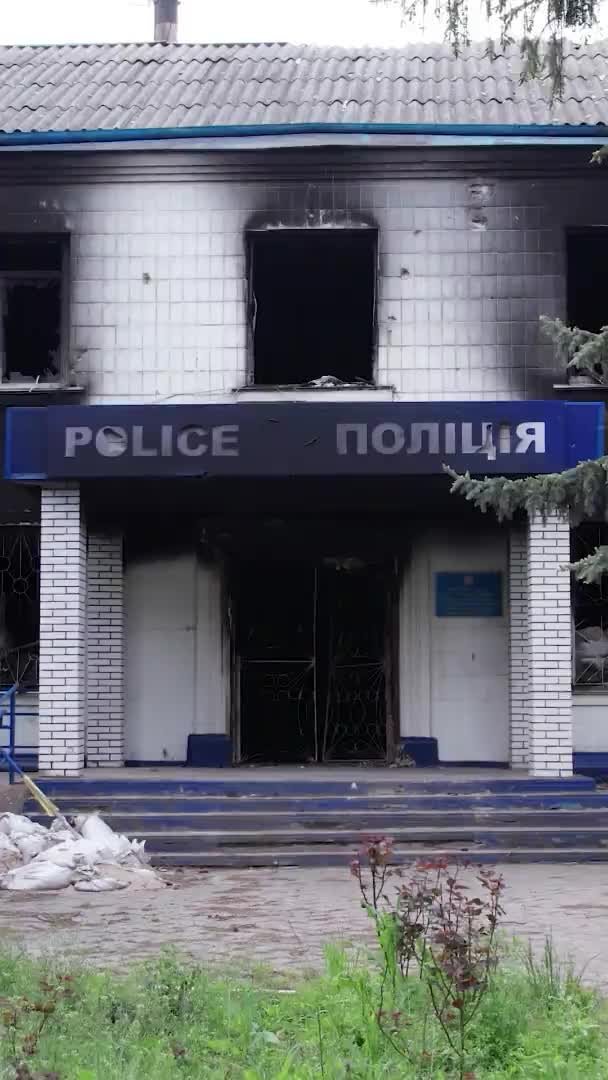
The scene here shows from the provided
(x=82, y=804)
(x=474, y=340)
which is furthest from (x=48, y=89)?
(x=82, y=804)

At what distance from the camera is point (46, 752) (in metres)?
11.8

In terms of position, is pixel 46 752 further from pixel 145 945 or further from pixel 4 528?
pixel 145 945

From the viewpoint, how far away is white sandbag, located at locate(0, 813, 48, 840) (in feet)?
34.0

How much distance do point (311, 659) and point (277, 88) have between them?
6.06 meters

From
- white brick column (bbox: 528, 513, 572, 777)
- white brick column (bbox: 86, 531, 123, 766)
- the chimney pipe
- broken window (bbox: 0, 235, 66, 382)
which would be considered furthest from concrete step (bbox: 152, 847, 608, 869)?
the chimney pipe

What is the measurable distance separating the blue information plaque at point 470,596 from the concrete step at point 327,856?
295cm

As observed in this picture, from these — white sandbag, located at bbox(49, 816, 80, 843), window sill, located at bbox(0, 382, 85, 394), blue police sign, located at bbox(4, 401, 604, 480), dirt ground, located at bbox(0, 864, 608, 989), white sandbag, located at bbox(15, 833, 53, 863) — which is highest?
window sill, located at bbox(0, 382, 85, 394)

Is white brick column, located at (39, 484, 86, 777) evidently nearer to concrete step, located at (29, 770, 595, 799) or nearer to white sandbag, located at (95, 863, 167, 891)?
concrete step, located at (29, 770, 595, 799)

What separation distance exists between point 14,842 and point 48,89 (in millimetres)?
8596

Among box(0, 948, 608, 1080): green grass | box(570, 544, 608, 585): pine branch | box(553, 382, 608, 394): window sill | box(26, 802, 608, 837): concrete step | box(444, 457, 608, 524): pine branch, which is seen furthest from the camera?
box(553, 382, 608, 394): window sill

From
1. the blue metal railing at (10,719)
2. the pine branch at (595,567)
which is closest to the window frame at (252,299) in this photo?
the blue metal railing at (10,719)

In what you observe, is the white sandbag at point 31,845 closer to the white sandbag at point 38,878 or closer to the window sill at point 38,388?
the white sandbag at point 38,878

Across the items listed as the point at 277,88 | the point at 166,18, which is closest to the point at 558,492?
the point at 277,88

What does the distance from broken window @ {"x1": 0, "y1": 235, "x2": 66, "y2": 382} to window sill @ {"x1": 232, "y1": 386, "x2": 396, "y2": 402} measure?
6.61ft
